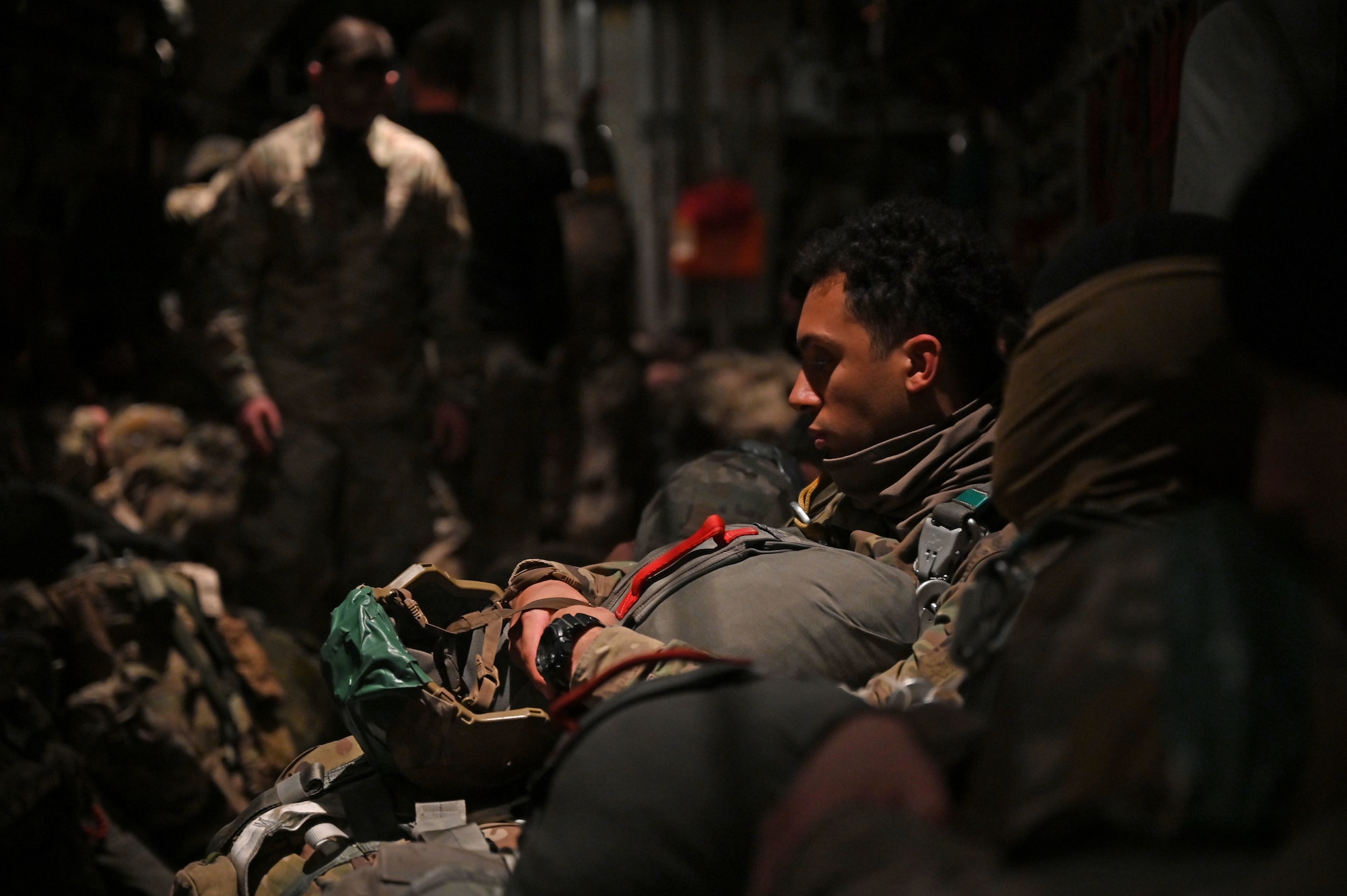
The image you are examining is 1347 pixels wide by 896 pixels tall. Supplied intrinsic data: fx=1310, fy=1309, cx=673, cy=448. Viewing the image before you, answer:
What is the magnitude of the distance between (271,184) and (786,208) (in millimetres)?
6183

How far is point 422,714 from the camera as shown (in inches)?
72.2

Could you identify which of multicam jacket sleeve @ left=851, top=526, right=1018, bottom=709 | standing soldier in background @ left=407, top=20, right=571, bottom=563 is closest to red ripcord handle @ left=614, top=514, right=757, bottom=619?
multicam jacket sleeve @ left=851, top=526, right=1018, bottom=709

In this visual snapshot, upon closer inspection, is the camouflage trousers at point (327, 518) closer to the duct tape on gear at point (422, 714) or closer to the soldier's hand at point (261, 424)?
the soldier's hand at point (261, 424)

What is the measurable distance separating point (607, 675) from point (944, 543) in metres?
0.62

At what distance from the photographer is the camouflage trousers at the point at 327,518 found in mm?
4246

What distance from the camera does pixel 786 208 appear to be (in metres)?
9.88

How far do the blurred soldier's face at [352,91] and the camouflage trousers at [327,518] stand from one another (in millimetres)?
990

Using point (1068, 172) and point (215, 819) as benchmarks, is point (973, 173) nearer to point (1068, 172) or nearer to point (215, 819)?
point (1068, 172)

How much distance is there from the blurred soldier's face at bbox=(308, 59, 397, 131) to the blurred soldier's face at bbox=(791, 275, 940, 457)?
2.32m

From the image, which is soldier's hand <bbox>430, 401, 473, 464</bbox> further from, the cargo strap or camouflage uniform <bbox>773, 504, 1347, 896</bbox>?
camouflage uniform <bbox>773, 504, 1347, 896</bbox>

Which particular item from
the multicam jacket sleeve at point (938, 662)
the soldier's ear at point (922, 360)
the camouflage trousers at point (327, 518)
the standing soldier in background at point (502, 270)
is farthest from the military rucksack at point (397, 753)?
the standing soldier in background at point (502, 270)

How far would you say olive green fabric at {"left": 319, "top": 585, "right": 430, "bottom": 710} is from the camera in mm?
1811

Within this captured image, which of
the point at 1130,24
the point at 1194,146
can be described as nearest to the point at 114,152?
the point at 1130,24

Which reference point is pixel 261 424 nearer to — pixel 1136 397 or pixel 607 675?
pixel 607 675
